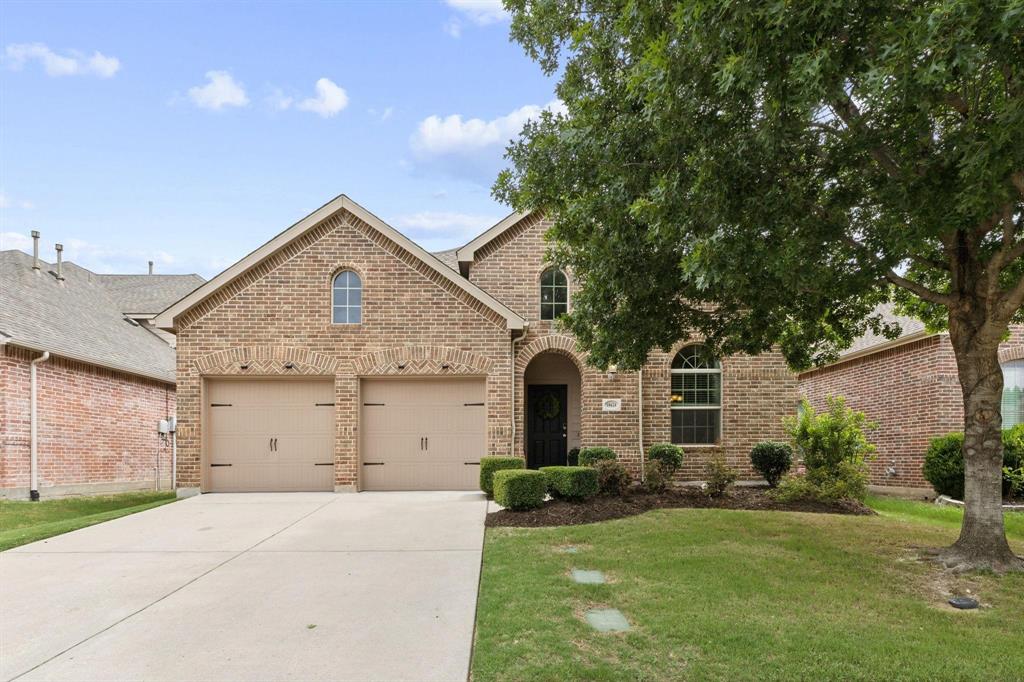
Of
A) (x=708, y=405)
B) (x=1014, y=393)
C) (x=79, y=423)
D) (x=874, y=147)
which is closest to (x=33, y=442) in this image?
(x=79, y=423)

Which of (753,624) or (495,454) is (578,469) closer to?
(495,454)

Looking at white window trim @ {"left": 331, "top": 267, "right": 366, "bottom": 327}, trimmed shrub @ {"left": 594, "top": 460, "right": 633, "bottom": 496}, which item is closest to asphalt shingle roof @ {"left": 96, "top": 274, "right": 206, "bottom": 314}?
white window trim @ {"left": 331, "top": 267, "right": 366, "bottom": 327}

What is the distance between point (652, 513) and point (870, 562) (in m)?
3.50

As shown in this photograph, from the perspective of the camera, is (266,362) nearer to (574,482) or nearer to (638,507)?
(574,482)

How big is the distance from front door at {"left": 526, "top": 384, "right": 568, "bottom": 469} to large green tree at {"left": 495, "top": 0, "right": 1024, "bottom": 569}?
7053 mm

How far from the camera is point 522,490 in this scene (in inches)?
411

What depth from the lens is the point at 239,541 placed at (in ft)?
29.1

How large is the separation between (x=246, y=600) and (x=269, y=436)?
810 centimetres

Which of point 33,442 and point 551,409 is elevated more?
point 551,409

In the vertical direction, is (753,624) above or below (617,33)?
below

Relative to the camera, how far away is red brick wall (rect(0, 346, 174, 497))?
13.9 metres

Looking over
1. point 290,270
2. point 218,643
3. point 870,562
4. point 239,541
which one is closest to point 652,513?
point 870,562

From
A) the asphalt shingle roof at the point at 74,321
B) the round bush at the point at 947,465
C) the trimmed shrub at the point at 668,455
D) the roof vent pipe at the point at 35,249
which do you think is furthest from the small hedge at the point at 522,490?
the roof vent pipe at the point at 35,249

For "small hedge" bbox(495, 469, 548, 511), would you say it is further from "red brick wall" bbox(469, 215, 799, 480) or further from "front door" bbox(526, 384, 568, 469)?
"front door" bbox(526, 384, 568, 469)
